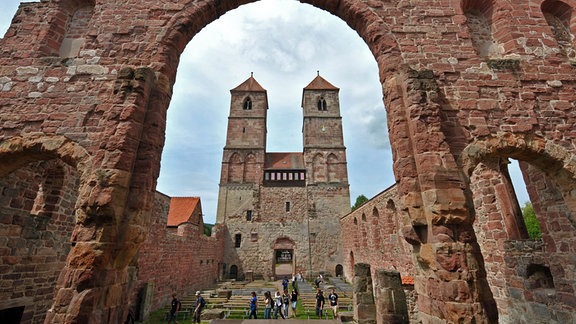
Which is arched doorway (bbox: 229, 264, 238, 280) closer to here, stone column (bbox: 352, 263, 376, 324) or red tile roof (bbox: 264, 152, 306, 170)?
red tile roof (bbox: 264, 152, 306, 170)

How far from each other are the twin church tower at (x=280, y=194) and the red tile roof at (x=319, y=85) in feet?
5.04

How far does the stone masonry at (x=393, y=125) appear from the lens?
3.12m

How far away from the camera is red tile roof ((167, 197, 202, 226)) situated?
66.6ft

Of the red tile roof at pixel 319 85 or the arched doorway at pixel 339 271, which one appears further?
the red tile roof at pixel 319 85

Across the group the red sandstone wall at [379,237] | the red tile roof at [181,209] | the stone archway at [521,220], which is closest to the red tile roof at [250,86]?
the red tile roof at [181,209]

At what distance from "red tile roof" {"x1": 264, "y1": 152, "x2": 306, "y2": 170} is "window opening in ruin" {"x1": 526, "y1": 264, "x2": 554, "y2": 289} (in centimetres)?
2013

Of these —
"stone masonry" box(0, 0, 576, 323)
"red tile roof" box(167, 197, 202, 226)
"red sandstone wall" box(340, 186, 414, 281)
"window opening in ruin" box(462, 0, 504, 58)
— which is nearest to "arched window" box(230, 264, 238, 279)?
"red tile roof" box(167, 197, 202, 226)

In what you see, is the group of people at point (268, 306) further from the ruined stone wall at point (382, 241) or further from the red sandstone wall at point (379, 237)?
the red sandstone wall at point (379, 237)

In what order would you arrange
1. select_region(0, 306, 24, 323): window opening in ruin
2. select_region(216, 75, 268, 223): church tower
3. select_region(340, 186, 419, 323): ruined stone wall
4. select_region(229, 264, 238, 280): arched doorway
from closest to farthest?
select_region(0, 306, 24, 323): window opening in ruin < select_region(340, 186, 419, 323): ruined stone wall < select_region(229, 264, 238, 280): arched doorway < select_region(216, 75, 268, 223): church tower

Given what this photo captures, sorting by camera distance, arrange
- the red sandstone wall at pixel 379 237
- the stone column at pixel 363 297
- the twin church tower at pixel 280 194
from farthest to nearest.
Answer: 1. the twin church tower at pixel 280 194
2. the red sandstone wall at pixel 379 237
3. the stone column at pixel 363 297

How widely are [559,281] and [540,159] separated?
2567mm

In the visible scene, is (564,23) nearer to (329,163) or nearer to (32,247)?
(32,247)

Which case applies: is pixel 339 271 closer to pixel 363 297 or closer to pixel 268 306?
pixel 268 306

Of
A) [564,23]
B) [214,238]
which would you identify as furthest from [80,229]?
[214,238]
